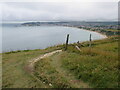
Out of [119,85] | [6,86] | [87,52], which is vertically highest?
[87,52]

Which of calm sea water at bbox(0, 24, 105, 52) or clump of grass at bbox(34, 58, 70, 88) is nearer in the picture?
clump of grass at bbox(34, 58, 70, 88)

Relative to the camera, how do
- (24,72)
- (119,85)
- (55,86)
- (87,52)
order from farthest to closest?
(87,52), (24,72), (55,86), (119,85)

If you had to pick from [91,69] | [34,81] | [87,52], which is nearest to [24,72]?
[34,81]

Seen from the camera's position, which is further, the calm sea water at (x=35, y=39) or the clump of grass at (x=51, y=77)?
the calm sea water at (x=35, y=39)

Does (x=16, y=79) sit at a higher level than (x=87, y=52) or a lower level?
lower

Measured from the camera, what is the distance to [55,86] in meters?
5.48

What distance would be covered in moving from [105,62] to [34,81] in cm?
443

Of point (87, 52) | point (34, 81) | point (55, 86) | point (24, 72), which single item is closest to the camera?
point (55, 86)

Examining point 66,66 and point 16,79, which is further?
point 66,66

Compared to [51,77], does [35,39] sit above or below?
above

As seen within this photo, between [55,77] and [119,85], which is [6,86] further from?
[119,85]

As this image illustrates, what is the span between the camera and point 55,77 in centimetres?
620

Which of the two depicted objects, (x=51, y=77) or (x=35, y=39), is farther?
(x=35, y=39)

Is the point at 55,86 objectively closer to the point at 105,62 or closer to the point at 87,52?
the point at 105,62
